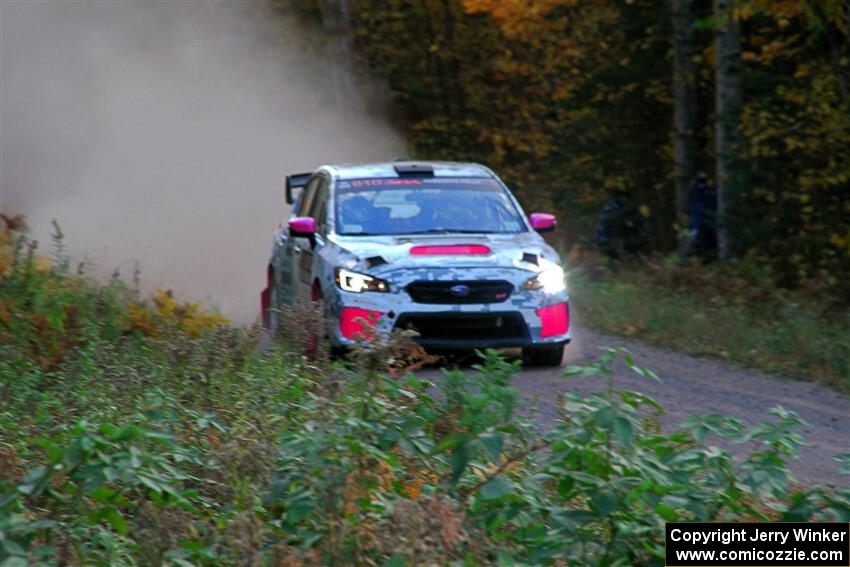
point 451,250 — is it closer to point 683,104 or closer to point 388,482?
point 388,482

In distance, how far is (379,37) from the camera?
33.2 m

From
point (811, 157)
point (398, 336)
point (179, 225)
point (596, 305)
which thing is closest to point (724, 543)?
point (398, 336)

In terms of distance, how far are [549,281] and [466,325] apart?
82cm

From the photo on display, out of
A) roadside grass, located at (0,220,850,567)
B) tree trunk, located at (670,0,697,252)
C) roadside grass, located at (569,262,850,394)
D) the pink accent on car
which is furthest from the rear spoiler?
roadside grass, located at (0,220,850,567)

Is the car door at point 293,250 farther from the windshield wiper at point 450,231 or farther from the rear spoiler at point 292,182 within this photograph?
the rear spoiler at point 292,182

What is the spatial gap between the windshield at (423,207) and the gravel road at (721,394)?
Answer: 141cm

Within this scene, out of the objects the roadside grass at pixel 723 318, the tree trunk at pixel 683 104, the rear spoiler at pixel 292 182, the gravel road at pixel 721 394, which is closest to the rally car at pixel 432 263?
the gravel road at pixel 721 394

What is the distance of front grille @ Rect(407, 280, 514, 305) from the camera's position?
38.0 ft

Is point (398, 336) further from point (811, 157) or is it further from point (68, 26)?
point (68, 26)

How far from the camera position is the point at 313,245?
1266 centimetres

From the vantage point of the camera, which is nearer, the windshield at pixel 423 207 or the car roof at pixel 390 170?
the windshield at pixel 423 207

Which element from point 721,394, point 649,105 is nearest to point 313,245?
point 721,394

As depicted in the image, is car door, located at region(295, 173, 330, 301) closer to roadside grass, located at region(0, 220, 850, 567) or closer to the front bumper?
the front bumper

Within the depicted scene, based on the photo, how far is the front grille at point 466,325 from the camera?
456 inches
